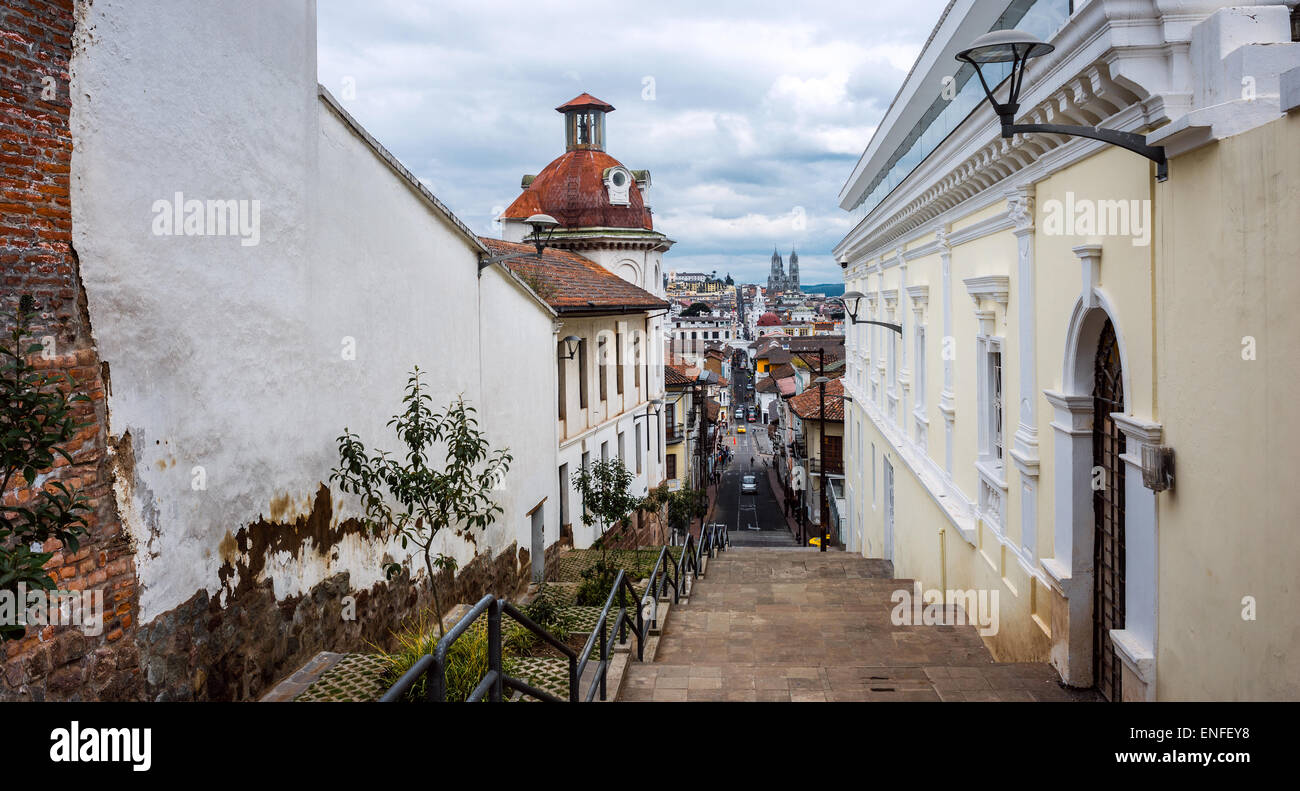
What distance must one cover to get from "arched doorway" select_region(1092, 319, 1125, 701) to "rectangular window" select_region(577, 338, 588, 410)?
42.5ft

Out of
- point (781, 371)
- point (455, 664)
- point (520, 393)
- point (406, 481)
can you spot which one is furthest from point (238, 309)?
point (781, 371)

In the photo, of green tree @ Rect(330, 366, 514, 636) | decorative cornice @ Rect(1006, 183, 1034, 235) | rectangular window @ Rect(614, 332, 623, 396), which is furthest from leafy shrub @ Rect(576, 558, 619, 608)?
rectangular window @ Rect(614, 332, 623, 396)

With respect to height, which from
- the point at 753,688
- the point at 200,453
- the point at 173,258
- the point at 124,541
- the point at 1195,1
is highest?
the point at 1195,1

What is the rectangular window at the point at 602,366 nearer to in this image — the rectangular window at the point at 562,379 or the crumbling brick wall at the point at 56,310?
the rectangular window at the point at 562,379

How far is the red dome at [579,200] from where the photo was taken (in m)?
27.8

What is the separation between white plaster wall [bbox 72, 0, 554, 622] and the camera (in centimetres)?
541

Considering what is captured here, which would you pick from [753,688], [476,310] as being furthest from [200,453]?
[476,310]

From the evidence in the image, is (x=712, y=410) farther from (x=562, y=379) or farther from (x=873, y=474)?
(x=562, y=379)

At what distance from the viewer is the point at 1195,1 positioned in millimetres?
5152

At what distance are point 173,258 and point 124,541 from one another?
1840 millimetres

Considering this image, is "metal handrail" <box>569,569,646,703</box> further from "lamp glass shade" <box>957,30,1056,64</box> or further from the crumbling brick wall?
"lamp glass shade" <box>957,30,1056,64</box>

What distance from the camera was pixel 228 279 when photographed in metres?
6.52

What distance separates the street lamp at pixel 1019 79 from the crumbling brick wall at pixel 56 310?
196 inches
